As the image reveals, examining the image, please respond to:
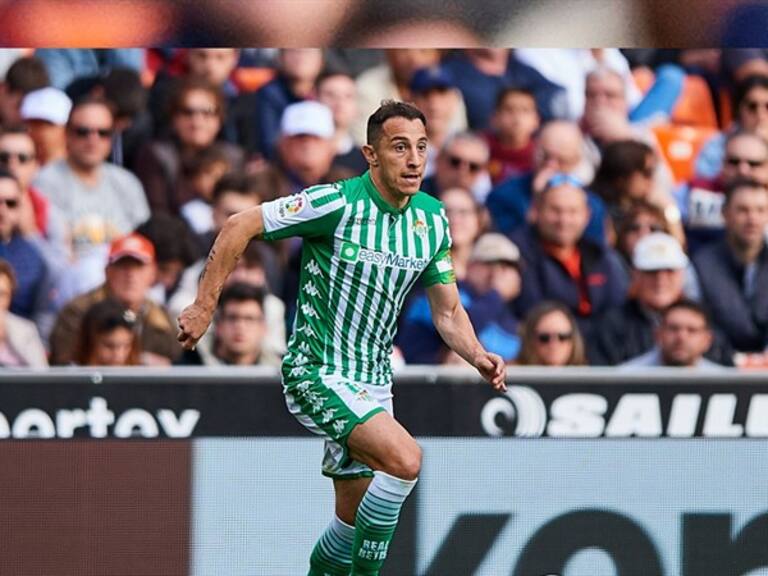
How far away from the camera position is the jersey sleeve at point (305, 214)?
5.26 meters

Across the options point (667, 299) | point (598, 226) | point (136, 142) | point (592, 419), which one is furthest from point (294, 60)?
point (592, 419)

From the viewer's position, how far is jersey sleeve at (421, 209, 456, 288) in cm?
558

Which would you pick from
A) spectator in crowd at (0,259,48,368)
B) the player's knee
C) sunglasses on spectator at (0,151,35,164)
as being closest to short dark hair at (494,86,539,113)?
sunglasses on spectator at (0,151,35,164)

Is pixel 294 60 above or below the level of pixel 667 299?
above

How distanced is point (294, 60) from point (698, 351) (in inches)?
110

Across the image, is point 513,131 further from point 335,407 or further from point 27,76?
point 335,407

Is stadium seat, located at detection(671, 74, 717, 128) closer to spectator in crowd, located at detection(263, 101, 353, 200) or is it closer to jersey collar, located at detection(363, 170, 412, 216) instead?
spectator in crowd, located at detection(263, 101, 353, 200)

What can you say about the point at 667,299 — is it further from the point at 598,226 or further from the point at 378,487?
the point at 378,487

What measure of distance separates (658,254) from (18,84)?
3593 mm

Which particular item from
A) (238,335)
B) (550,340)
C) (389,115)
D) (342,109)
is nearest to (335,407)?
(389,115)

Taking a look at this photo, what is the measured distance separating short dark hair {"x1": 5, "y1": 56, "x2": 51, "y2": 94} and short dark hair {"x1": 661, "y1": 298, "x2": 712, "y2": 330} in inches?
140

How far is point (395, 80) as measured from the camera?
8734 mm

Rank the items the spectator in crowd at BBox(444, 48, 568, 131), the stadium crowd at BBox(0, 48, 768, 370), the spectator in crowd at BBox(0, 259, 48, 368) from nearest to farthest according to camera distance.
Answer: the spectator in crowd at BBox(0, 259, 48, 368), the stadium crowd at BBox(0, 48, 768, 370), the spectator in crowd at BBox(444, 48, 568, 131)

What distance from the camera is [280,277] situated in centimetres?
786
